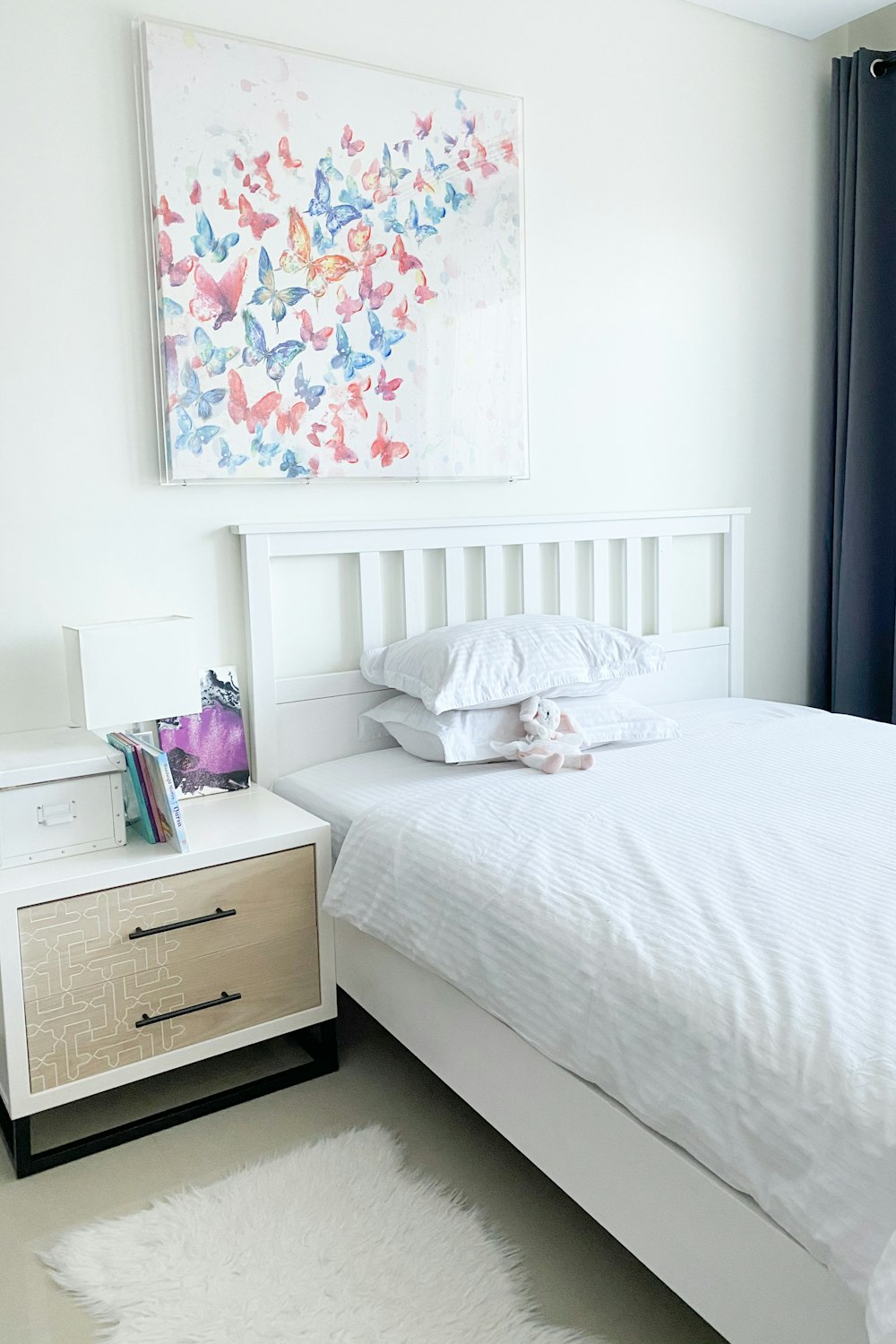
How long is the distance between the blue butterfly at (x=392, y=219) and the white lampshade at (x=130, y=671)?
3.52 feet

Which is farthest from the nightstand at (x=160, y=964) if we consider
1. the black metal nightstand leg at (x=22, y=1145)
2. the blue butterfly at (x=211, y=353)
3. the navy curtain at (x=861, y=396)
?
the navy curtain at (x=861, y=396)

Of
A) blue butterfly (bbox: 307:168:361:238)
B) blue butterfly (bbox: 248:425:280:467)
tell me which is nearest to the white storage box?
blue butterfly (bbox: 248:425:280:467)

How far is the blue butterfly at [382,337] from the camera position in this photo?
248cm

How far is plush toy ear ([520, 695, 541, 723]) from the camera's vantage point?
2342 millimetres

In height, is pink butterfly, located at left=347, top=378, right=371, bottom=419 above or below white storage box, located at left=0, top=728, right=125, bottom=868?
above

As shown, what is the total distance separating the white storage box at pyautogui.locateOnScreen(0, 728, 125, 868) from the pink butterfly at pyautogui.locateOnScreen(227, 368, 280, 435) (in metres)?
0.78

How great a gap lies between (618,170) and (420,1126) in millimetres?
2465

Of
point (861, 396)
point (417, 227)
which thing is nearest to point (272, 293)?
point (417, 227)

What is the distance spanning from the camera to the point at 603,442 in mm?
2973

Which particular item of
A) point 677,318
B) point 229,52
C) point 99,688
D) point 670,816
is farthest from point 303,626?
point 677,318

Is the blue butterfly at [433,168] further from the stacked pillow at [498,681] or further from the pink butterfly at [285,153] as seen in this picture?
the stacked pillow at [498,681]

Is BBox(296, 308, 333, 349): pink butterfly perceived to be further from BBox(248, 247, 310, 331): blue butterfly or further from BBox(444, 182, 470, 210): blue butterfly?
BBox(444, 182, 470, 210): blue butterfly

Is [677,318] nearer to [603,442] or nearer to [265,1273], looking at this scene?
[603,442]

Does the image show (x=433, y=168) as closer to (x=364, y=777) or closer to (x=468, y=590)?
(x=468, y=590)
